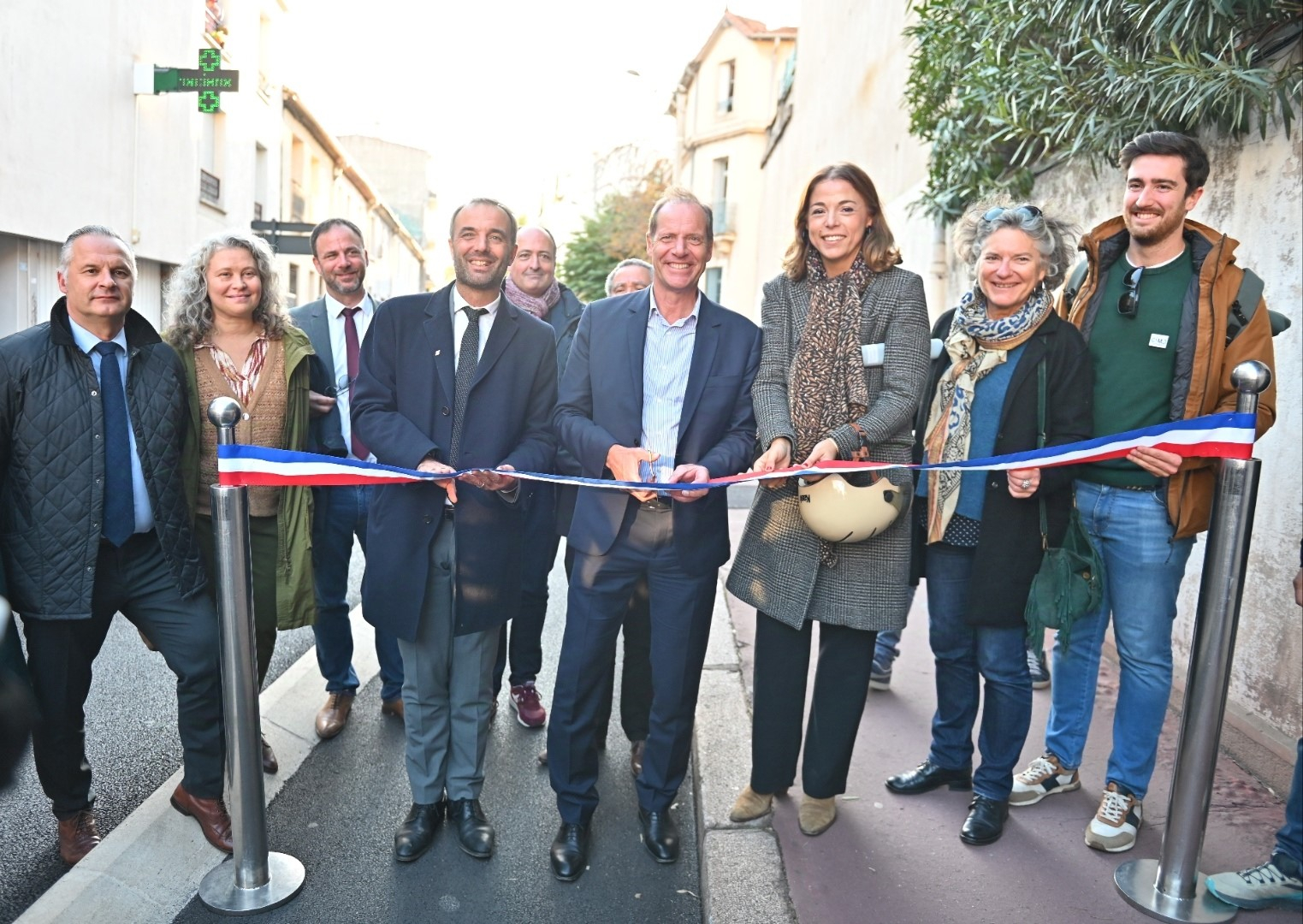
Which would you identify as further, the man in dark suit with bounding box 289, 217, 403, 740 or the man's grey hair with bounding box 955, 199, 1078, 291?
the man in dark suit with bounding box 289, 217, 403, 740

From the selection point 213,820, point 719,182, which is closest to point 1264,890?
point 213,820

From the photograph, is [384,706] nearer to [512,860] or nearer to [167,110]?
[512,860]

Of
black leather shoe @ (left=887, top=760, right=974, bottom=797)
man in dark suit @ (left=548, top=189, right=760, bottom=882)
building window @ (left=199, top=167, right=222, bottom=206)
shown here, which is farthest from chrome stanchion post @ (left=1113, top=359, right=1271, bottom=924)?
building window @ (left=199, top=167, right=222, bottom=206)

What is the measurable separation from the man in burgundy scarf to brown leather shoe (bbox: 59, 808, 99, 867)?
1516mm

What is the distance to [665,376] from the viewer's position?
3.34 meters

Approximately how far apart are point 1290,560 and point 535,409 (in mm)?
3118

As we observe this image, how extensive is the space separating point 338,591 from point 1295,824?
144 inches

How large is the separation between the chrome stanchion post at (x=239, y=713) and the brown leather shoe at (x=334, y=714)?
1.18m

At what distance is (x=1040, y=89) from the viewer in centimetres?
562

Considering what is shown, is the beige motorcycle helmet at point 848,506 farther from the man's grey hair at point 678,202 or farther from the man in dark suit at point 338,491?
the man in dark suit at point 338,491

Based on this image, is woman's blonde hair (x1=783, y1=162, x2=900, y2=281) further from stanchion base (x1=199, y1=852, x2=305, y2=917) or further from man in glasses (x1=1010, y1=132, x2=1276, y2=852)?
stanchion base (x1=199, y1=852, x2=305, y2=917)

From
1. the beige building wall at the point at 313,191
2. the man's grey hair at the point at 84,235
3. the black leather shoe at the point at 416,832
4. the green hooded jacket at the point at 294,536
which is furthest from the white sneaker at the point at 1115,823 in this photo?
the beige building wall at the point at 313,191

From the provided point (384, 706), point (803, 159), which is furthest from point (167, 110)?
point (384, 706)

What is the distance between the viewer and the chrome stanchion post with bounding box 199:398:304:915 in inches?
111
